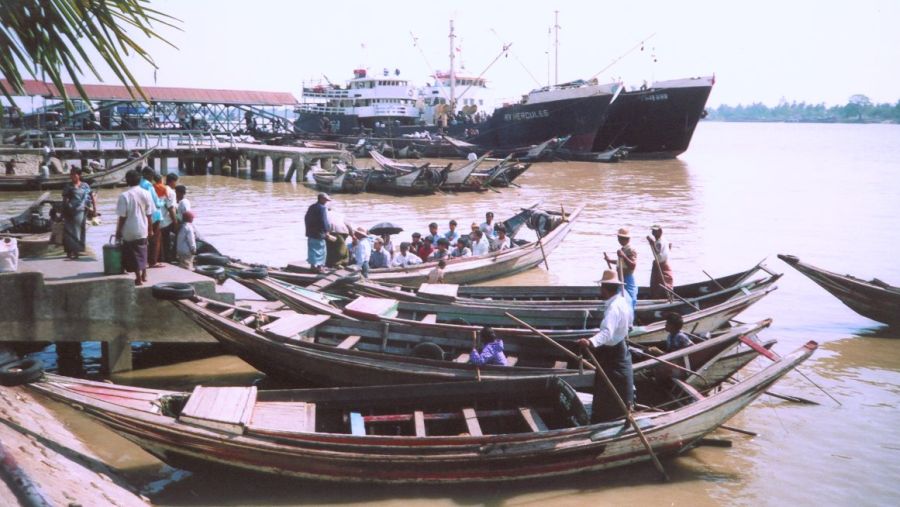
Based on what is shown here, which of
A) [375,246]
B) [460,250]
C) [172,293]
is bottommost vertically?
[460,250]

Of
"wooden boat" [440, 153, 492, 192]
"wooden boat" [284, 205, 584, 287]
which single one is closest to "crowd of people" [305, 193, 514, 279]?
"wooden boat" [284, 205, 584, 287]

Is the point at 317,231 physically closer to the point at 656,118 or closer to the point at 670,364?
the point at 670,364

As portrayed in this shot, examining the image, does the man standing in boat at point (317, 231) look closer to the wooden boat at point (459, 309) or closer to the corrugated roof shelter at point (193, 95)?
the wooden boat at point (459, 309)

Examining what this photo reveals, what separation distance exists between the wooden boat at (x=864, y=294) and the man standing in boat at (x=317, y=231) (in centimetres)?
764

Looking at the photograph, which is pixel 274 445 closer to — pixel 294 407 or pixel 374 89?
pixel 294 407

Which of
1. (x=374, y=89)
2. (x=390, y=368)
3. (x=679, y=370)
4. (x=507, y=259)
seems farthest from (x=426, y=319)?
(x=374, y=89)

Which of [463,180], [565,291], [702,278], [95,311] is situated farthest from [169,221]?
[463,180]

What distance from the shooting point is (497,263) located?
14609 mm

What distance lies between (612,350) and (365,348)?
321 cm

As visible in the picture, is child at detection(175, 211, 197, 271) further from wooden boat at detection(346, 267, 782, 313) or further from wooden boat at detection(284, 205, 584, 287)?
wooden boat at detection(346, 267, 782, 313)

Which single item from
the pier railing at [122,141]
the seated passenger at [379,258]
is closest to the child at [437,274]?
the seated passenger at [379,258]

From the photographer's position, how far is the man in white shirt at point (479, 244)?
15.1m

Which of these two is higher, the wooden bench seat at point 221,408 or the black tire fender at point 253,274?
the black tire fender at point 253,274

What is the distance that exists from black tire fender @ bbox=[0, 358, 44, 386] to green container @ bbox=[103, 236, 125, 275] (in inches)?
135
